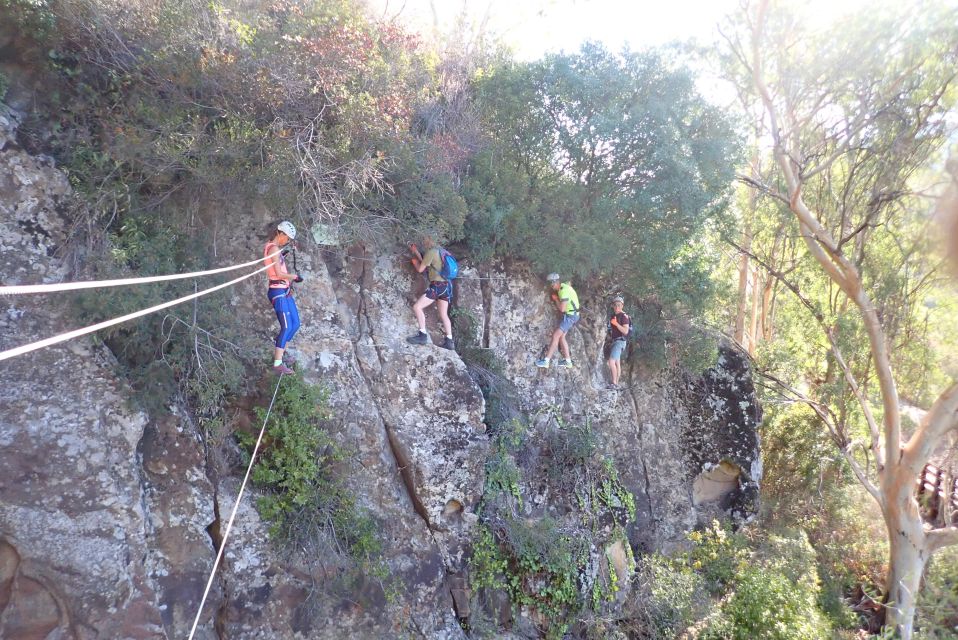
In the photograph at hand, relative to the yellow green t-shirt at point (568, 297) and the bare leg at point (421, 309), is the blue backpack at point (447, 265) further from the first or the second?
the yellow green t-shirt at point (568, 297)

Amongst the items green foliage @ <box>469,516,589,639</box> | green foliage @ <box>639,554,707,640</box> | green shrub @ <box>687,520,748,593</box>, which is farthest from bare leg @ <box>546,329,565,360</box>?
green shrub @ <box>687,520,748,593</box>

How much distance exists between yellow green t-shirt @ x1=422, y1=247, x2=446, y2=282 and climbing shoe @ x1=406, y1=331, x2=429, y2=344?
862mm

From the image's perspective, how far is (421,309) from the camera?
9188 mm

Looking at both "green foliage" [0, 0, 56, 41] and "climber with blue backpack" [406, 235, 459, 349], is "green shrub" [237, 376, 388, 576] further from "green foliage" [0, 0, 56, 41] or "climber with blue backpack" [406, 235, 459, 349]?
"green foliage" [0, 0, 56, 41]

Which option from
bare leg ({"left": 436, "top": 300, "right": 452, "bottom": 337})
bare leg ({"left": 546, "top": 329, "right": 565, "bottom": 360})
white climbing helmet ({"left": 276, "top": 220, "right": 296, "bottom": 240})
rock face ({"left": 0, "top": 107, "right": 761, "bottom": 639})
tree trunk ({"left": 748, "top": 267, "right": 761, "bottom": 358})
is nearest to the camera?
rock face ({"left": 0, "top": 107, "right": 761, "bottom": 639})

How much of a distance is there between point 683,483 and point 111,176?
11.8 m

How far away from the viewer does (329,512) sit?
739cm

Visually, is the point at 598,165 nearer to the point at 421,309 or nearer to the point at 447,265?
the point at 447,265

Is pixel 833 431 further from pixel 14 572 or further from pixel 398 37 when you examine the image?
pixel 14 572

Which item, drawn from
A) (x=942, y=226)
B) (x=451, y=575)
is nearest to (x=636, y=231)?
(x=942, y=226)

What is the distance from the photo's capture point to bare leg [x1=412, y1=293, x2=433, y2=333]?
29.9ft

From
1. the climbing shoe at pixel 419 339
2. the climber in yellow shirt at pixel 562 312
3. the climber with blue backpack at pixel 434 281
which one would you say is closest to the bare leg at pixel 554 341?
the climber in yellow shirt at pixel 562 312

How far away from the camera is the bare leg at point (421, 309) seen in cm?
911

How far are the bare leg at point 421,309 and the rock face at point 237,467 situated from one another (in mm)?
241
